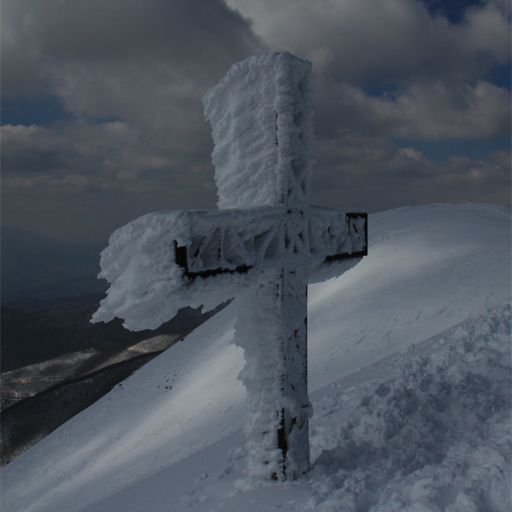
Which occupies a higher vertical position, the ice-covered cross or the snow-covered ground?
the ice-covered cross

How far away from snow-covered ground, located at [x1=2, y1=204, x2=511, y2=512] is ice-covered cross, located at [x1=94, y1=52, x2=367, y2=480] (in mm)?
572

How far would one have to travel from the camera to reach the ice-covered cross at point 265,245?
2.73m

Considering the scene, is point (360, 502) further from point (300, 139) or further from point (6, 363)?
point (6, 363)

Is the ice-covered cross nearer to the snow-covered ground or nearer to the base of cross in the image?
the base of cross

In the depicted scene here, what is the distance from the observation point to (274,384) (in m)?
3.20

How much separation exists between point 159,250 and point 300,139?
5.44ft

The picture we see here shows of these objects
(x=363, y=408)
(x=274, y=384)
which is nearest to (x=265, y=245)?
(x=274, y=384)

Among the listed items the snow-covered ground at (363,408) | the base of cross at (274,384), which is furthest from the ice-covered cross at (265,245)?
the snow-covered ground at (363,408)

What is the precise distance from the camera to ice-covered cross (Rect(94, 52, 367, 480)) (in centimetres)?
273

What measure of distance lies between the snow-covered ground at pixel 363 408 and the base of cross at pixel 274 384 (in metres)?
0.18

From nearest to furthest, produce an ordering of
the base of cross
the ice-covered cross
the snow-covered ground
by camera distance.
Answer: the ice-covered cross → the snow-covered ground → the base of cross

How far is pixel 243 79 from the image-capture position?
10.9 ft

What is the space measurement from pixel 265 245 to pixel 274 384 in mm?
1135

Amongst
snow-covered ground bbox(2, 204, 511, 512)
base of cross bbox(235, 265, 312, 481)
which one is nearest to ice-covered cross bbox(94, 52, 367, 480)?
base of cross bbox(235, 265, 312, 481)
